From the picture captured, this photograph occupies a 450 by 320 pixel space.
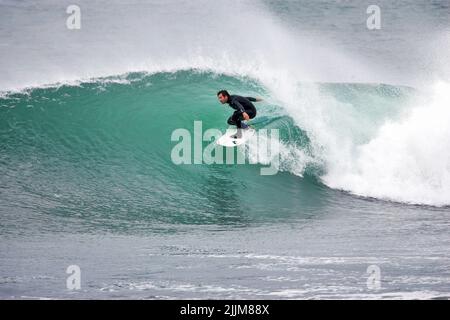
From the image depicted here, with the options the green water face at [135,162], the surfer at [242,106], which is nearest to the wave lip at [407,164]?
the green water face at [135,162]

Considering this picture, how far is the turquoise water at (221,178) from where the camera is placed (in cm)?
742

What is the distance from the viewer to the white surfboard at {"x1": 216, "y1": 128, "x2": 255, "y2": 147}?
1224 cm

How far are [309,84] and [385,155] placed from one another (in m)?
4.12

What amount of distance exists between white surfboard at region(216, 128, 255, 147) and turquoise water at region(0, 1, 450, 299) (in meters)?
0.68

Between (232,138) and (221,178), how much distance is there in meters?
0.83

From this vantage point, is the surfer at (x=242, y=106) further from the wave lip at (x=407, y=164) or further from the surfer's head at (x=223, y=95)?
the wave lip at (x=407, y=164)

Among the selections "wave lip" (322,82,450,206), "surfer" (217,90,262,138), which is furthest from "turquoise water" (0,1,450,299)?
"surfer" (217,90,262,138)

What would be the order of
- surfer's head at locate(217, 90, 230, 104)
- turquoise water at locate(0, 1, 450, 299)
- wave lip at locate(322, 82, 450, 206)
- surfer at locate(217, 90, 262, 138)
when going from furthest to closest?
wave lip at locate(322, 82, 450, 206), surfer at locate(217, 90, 262, 138), surfer's head at locate(217, 90, 230, 104), turquoise water at locate(0, 1, 450, 299)

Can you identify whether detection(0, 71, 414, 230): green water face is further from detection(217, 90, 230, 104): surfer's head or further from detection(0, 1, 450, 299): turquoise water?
detection(217, 90, 230, 104): surfer's head

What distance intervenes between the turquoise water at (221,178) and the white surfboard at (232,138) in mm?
680

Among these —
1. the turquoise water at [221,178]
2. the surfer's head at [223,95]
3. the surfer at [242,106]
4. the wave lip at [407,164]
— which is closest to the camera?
the turquoise water at [221,178]

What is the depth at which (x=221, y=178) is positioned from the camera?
12.7 meters
